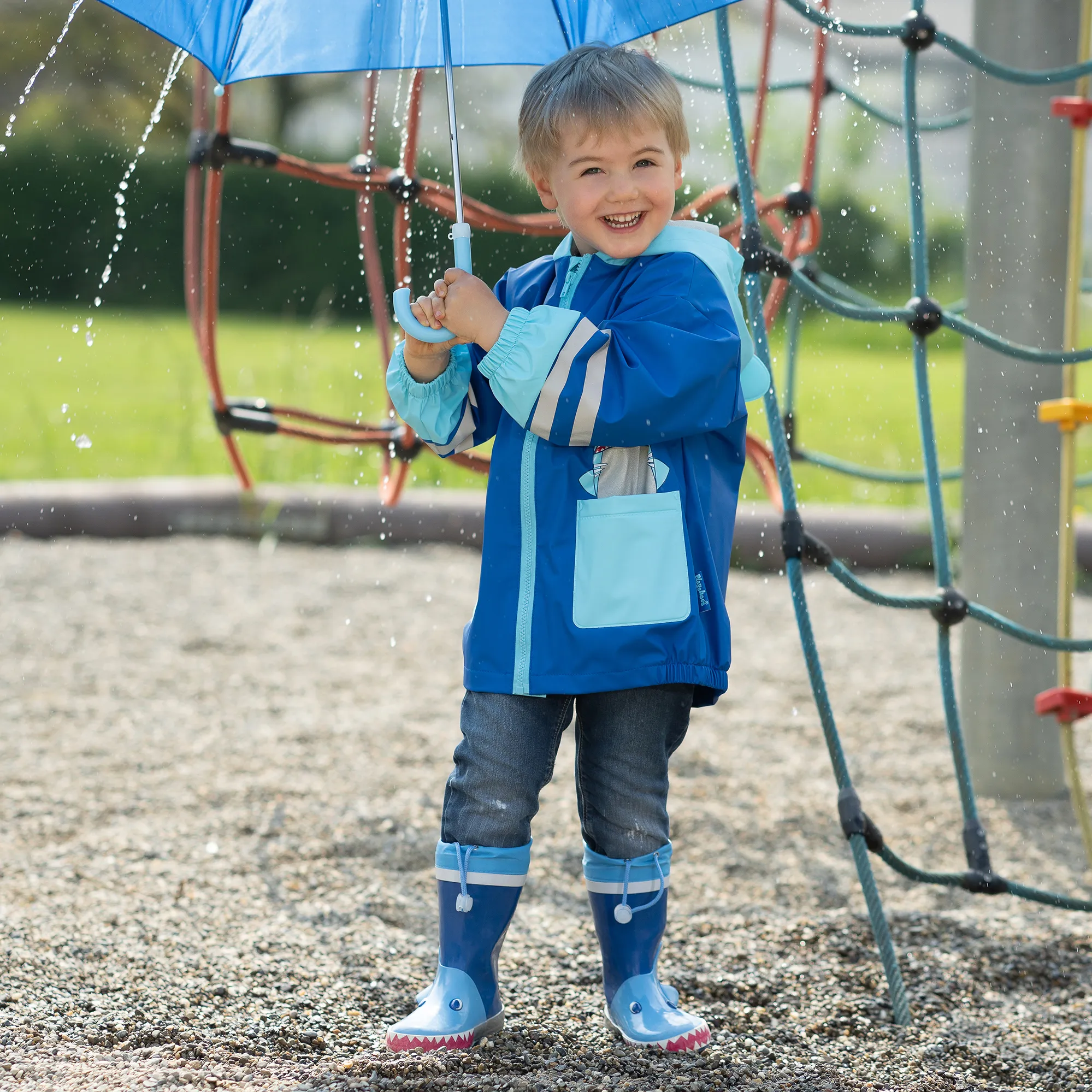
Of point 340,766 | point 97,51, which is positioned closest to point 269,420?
point 340,766

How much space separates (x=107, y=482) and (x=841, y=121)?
12.3 m

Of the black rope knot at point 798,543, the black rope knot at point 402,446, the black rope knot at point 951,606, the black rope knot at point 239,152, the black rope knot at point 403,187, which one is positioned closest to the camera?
the black rope knot at point 798,543

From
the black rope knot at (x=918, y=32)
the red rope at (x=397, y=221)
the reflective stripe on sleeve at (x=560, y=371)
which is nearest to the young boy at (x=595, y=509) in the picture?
the reflective stripe on sleeve at (x=560, y=371)

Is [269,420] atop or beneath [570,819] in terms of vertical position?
atop

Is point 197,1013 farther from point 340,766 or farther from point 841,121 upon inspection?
point 841,121

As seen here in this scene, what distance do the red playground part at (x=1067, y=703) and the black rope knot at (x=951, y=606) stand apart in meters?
0.15

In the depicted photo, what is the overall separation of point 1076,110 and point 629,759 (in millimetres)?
1183

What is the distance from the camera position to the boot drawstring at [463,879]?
5.02ft

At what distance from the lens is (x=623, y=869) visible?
1.57 metres

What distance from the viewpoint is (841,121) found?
1534 cm

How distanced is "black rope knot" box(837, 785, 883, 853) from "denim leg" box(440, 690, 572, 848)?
0.46 meters

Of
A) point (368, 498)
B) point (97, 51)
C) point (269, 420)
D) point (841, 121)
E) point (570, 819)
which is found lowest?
→ point (570, 819)

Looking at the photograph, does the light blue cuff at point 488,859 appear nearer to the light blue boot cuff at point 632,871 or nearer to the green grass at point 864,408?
the light blue boot cuff at point 632,871

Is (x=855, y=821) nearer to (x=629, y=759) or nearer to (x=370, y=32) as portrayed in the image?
(x=629, y=759)
